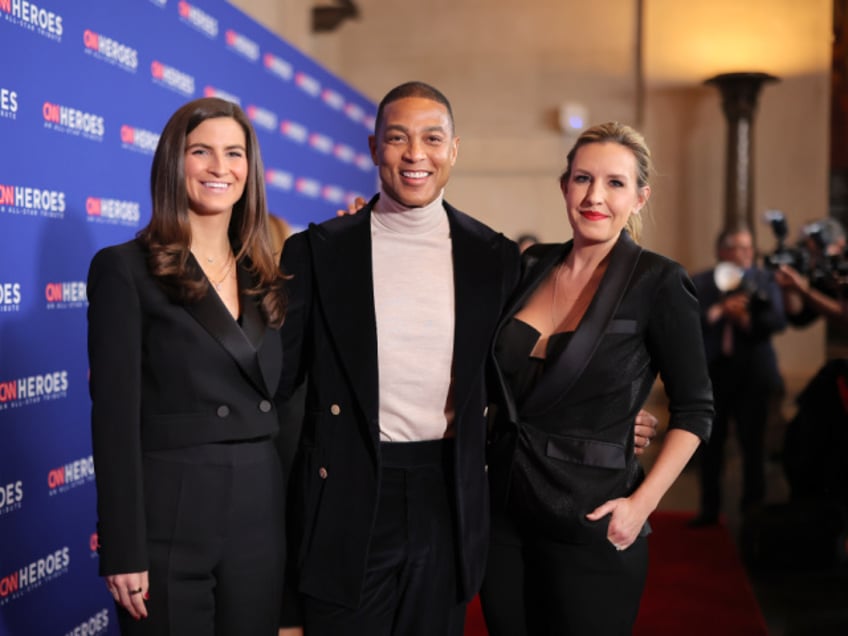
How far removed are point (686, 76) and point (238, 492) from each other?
7.89 metres

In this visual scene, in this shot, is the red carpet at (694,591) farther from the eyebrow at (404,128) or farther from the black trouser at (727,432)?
the eyebrow at (404,128)

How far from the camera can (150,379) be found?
1.90m

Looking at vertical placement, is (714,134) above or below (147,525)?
above

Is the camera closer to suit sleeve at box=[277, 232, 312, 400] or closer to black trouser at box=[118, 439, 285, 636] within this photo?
suit sleeve at box=[277, 232, 312, 400]

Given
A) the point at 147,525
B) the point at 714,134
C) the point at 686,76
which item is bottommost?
the point at 147,525

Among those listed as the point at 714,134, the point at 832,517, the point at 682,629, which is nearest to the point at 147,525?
the point at 682,629

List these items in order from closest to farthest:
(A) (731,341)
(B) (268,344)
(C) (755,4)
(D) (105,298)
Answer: (D) (105,298) → (B) (268,344) → (A) (731,341) → (C) (755,4)

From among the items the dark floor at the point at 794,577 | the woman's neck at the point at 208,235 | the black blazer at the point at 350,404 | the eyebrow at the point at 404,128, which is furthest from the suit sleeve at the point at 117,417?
the dark floor at the point at 794,577

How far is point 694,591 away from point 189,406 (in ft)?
10.8

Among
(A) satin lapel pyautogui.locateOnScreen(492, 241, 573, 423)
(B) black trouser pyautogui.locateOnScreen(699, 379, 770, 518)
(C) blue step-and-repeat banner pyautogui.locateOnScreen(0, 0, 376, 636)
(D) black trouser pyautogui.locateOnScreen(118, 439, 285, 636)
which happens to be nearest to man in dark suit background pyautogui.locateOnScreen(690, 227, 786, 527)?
(B) black trouser pyautogui.locateOnScreen(699, 379, 770, 518)

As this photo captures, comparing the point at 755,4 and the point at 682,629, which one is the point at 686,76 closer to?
Result: the point at 755,4

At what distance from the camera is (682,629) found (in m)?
3.97

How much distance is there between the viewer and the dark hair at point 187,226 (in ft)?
6.26

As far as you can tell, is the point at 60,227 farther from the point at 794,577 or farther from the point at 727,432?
the point at 727,432
